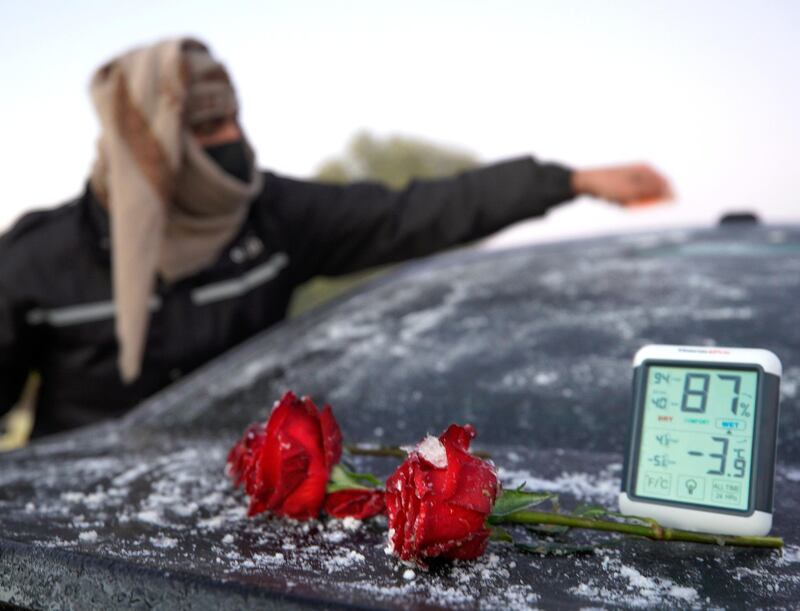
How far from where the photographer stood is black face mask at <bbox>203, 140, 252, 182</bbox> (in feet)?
8.73

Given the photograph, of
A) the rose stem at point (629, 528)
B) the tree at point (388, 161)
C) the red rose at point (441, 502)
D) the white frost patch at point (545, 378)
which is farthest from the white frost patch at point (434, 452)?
the tree at point (388, 161)

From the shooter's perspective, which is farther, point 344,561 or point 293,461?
point 293,461

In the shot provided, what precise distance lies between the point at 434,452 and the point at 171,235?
6.65 feet

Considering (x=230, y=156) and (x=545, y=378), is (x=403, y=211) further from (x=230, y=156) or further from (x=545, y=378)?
(x=545, y=378)

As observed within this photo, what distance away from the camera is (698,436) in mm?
917

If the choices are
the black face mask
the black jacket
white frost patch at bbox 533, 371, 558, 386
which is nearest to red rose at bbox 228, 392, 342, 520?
white frost patch at bbox 533, 371, 558, 386

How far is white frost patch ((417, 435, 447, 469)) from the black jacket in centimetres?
186

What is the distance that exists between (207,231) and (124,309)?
1.41ft

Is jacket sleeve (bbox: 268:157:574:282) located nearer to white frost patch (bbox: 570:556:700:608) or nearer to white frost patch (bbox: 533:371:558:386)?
white frost patch (bbox: 533:371:558:386)

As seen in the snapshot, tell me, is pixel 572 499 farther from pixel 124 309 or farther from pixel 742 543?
pixel 124 309

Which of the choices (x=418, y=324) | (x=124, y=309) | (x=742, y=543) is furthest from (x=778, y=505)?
(x=124, y=309)

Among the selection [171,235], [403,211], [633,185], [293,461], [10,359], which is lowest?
[10,359]

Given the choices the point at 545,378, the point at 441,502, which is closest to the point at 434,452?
the point at 441,502

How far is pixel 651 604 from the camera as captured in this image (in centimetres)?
66
